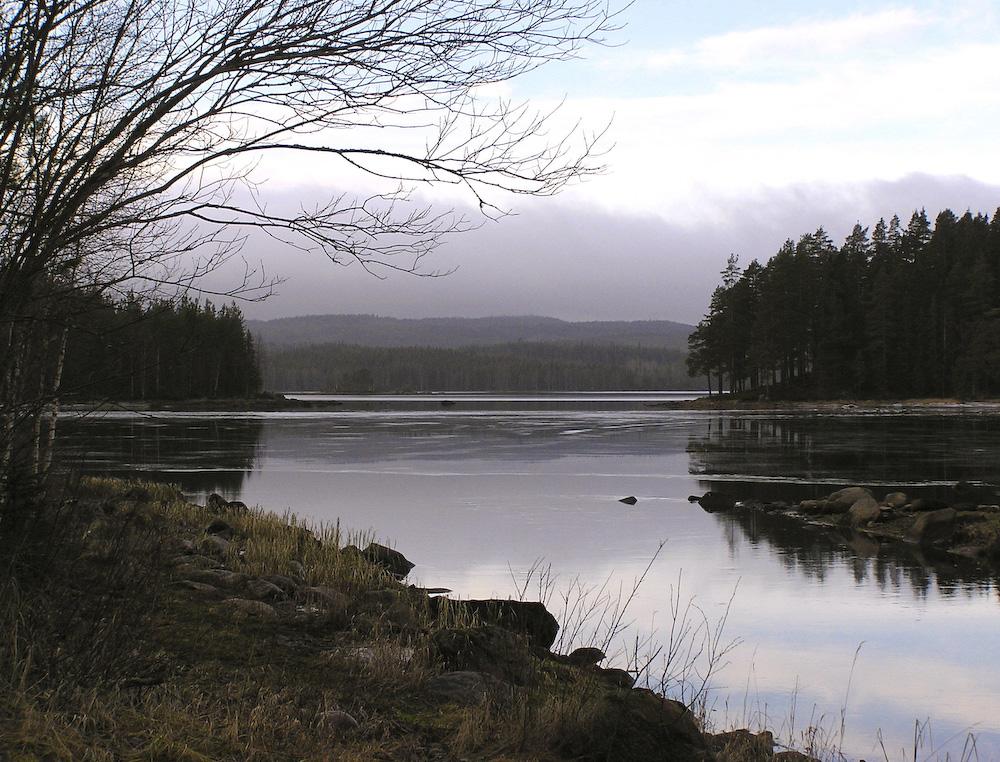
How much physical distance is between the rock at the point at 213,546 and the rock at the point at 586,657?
5.13 m

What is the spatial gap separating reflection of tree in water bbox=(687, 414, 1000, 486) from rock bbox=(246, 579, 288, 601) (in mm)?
19643

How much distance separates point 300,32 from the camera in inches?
202

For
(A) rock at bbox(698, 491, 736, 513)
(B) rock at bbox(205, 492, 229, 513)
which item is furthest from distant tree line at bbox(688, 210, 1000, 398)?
(B) rock at bbox(205, 492, 229, 513)

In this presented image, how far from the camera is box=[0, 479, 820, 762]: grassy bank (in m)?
4.53

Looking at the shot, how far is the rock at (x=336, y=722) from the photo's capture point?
514 cm

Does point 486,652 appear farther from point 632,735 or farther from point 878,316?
point 878,316

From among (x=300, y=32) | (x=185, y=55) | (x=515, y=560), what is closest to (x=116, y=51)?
(x=185, y=55)

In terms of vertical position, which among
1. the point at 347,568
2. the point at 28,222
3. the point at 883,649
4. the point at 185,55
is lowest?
the point at 883,649

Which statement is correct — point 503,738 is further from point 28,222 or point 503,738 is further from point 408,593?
point 408,593

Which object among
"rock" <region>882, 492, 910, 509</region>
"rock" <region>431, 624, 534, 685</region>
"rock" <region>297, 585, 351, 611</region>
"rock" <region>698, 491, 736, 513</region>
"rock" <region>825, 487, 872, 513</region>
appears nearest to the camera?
"rock" <region>431, 624, 534, 685</region>

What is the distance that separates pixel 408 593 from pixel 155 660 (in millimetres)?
4868

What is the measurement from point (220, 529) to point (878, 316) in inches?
3089

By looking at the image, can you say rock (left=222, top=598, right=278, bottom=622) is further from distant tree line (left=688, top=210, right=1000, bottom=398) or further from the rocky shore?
distant tree line (left=688, top=210, right=1000, bottom=398)

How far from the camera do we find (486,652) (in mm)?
7340
